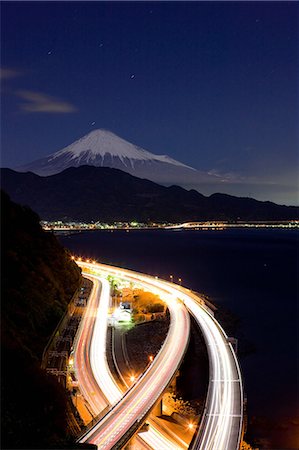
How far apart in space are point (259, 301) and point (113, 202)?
3632 inches

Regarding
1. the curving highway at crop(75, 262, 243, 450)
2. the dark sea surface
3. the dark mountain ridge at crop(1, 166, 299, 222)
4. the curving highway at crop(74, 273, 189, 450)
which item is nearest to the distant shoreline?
the dark mountain ridge at crop(1, 166, 299, 222)

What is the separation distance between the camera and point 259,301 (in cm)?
2288

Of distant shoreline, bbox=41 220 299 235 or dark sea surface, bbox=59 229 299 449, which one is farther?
distant shoreline, bbox=41 220 299 235

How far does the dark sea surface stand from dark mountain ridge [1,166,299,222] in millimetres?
57942

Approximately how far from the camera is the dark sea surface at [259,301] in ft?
32.8

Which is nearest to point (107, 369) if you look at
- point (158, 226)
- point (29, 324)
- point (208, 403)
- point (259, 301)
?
point (29, 324)

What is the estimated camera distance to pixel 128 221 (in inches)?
3927

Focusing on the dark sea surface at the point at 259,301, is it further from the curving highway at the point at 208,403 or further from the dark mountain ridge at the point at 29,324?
the dark mountain ridge at the point at 29,324

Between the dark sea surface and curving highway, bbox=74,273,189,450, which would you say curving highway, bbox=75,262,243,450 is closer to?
curving highway, bbox=74,273,189,450

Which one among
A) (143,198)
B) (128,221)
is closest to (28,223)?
(128,221)

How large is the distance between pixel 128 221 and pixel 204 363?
88.0m

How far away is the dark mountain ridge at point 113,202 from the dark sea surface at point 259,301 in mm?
57942

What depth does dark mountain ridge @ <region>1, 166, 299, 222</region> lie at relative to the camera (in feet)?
342

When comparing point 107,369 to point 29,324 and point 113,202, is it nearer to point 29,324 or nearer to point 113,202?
point 29,324
